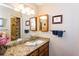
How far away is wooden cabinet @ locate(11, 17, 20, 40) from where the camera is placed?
4.46ft

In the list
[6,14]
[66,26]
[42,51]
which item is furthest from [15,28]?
[66,26]

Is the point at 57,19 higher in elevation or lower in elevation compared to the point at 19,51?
higher

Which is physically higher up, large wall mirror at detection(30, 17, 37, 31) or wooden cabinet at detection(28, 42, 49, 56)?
large wall mirror at detection(30, 17, 37, 31)

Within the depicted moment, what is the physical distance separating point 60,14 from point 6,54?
0.85 m

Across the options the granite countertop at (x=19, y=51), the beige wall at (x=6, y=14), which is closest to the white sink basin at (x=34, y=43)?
the granite countertop at (x=19, y=51)

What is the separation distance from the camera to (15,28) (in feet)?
4.53

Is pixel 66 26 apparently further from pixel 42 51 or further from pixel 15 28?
pixel 15 28

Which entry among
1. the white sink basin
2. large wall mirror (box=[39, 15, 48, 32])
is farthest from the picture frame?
the white sink basin

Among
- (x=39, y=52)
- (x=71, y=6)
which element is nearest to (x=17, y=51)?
(x=39, y=52)

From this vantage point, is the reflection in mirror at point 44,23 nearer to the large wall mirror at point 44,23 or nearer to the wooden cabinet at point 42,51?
the large wall mirror at point 44,23

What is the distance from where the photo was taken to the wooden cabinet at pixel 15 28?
1360mm

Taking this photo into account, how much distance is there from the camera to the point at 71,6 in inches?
52.9

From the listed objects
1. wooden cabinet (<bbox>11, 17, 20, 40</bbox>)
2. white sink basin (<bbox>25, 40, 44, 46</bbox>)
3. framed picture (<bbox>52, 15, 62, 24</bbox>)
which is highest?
framed picture (<bbox>52, 15, 62, 24</bbox>)

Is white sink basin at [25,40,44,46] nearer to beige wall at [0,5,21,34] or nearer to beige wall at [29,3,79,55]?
beige wall at [29,3,79,55]
